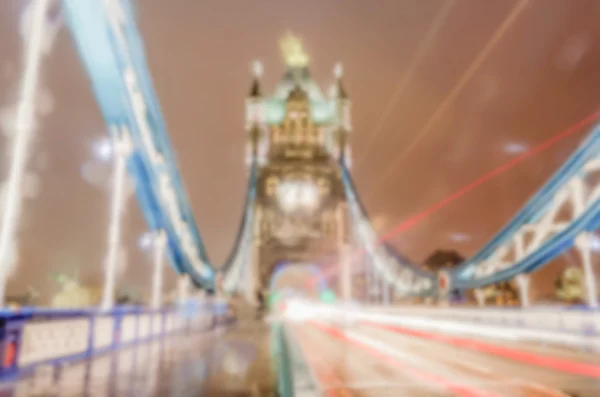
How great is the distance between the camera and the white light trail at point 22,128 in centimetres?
1013

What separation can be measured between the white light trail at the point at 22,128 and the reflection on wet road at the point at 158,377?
7.89ft

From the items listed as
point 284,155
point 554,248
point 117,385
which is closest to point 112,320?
point 117,385

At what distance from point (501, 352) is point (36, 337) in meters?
11.0

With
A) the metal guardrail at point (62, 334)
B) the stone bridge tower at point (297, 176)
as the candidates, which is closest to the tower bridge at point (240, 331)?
the metal guardrail at point (62, 334)

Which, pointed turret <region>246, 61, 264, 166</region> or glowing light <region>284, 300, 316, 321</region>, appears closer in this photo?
glowing light <region>284, 300, 316, 321</region>

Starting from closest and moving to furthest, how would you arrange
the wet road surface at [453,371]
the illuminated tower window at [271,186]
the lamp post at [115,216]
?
the wet road surface at [453,371] → the lamp post at [115,216] → the illuminated tower window at [271,186]

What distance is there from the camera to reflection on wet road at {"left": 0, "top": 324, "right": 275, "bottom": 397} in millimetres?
7250

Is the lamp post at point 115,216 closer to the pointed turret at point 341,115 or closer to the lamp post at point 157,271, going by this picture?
the lamp post at point 157,271

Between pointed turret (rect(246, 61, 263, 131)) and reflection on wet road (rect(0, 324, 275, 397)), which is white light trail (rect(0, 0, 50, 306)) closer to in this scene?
reflection on wet road (rect(0, 324, 275, 397))

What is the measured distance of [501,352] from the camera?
44.7 ft

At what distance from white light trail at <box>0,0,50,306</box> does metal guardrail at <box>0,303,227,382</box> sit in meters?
0.97

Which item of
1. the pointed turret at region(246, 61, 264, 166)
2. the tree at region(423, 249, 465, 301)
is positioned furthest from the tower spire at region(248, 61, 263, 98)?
the tree at region(423, 249, 465, 301)

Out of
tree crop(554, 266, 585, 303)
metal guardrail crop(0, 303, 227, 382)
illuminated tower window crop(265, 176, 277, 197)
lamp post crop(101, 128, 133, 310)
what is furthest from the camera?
illuminated tower window crop(265, 176, 277, 197)

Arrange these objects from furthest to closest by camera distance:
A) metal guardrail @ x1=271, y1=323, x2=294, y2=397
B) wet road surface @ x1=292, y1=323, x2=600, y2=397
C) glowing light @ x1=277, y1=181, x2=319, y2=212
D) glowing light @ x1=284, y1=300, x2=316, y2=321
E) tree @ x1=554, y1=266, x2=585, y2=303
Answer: glowing light @ x1=277, y1=181, x2=319, y2=212
tree @ x1=554, y1=266, x2=585, y2=303
glowing light @ x1=284, y1=300, x2=316, y2=321
wet road surface @ x1=292, y1=323, x2=600, y2=397
metal guardrail @ x1=271, y1=323, x2=294, y2=397
